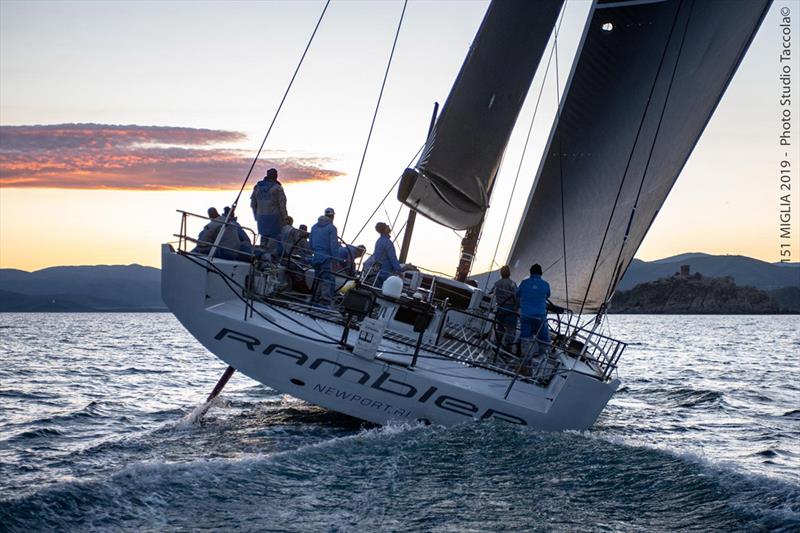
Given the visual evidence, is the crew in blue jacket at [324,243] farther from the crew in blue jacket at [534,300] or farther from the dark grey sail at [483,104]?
the crew in blue jacket at [534,300]

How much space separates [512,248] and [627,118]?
3.11 m

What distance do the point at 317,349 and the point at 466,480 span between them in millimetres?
2680

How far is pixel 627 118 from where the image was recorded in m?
13.7

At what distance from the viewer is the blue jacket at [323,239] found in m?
12.4

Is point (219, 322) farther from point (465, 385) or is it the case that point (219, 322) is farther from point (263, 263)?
point (465, 385)

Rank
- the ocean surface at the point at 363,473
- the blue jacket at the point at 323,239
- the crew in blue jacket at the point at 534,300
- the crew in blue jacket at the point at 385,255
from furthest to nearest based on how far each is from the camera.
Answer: the crew in blue jacket at the point at 385,255 < the blue jacket at the point at 323,239 < the crew in blue jacket at the point at 534,300 < the ocean surface at the point at 363,473

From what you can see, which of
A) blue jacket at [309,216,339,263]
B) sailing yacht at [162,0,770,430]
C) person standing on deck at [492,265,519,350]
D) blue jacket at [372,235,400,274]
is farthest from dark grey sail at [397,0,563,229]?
blue jacket at [309,216,339,263]

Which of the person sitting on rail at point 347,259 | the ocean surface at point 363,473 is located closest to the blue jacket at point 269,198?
the person sitting on rail at point 347,259

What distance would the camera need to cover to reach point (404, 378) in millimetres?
9977

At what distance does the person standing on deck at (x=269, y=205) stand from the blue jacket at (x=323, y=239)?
→ 85 cm

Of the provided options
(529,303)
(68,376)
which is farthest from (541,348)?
(68,376)

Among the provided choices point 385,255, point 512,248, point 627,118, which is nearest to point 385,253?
point 385,255

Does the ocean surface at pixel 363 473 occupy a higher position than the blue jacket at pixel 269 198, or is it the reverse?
the blue jacket at pixel 269 198

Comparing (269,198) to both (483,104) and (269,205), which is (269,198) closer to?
(269,205)
